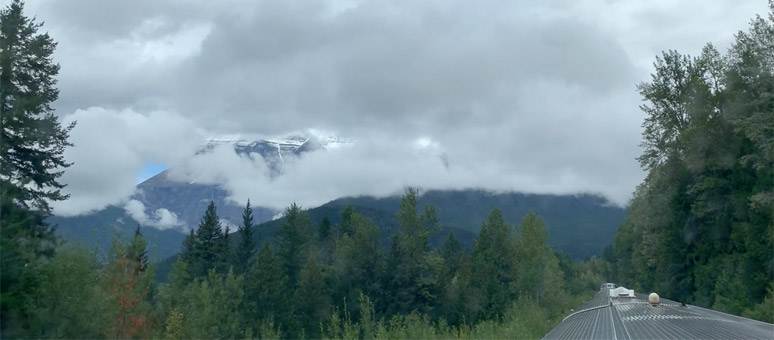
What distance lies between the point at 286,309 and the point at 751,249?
33.7m

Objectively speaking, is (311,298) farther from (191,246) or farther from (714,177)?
(714,177)

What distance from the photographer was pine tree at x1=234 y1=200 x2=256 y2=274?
7081cm

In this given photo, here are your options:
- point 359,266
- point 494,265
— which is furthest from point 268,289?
point 494,265

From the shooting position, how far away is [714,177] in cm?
4138

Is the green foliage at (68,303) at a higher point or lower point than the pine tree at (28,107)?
lower

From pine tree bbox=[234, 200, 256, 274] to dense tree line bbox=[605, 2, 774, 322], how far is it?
37.9 m

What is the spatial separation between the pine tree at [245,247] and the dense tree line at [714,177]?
37.9 metres

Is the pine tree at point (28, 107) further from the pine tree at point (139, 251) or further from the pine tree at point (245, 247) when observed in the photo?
the pine tree at point (245, 247)

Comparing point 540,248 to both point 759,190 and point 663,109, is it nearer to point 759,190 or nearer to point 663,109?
point 663,109

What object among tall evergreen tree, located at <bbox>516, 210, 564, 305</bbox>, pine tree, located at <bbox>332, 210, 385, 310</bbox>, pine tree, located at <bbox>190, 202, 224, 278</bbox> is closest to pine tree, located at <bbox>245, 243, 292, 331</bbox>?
pine tree, located at <bbox>332, 210, 385, 310</bbox>

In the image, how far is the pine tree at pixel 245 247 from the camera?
70.8m

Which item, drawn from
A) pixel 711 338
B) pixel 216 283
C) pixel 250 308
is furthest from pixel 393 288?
pixel 711 338

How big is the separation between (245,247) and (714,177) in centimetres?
4608

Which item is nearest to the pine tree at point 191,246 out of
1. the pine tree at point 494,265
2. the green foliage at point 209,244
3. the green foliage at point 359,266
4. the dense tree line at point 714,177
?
the green foliage at point 209,244
